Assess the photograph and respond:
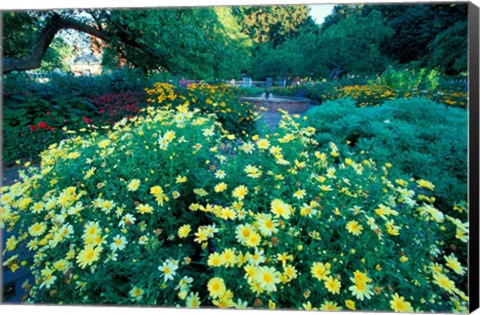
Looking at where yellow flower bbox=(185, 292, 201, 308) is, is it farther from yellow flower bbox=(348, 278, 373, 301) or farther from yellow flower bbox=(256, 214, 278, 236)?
yellow flower bbox=(348, 278, 373, 301)

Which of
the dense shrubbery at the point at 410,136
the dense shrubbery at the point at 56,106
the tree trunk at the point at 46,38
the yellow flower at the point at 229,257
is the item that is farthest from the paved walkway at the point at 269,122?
the tree trunk at the point at 46,38

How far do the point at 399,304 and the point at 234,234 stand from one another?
1.95 feet

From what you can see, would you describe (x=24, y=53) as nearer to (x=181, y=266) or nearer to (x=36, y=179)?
(x=36, y=179)

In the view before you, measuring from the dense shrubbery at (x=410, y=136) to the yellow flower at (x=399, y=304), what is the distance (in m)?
0.74

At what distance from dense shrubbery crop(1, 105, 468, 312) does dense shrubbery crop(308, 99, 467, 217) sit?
0.52m

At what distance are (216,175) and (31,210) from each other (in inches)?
33.0

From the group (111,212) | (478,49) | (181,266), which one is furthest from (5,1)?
(478,49)

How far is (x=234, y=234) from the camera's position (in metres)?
1.11

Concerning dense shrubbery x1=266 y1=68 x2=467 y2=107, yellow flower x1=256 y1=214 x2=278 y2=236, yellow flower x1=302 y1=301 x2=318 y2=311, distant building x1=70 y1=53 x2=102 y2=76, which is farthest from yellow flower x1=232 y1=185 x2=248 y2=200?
distant building x1=70 y1=53 x2=102 y2=76

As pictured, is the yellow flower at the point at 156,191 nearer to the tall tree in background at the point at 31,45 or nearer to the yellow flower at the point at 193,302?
the yellow flower at the point at 193,302

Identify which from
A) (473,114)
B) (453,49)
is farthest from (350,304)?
(453,49)

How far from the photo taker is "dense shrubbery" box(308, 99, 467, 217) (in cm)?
172

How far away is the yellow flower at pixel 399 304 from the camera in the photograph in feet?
3.33

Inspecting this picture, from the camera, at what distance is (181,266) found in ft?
3.92
